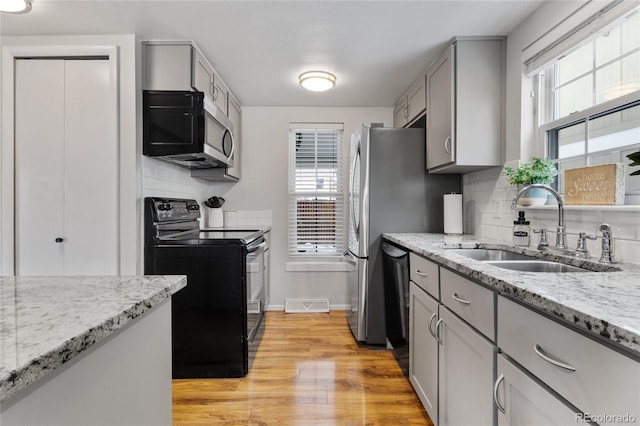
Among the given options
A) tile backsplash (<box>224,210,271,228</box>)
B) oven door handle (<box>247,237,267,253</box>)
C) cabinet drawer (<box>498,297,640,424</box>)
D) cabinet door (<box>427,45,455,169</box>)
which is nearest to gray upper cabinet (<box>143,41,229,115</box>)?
oven door handle (<box>247,237,267,253</box>)

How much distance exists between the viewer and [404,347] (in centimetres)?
206

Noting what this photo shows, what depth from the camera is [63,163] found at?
6.85 ft

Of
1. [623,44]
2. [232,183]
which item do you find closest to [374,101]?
[232,183]

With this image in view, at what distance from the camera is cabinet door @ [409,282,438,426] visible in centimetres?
155

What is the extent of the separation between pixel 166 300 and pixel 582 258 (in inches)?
62.5

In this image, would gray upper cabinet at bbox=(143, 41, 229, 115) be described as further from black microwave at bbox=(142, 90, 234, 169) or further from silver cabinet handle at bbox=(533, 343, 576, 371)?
silver cabinet handle at bbox=(533, 343, 576, 371)

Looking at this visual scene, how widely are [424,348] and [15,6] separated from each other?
9.21ft

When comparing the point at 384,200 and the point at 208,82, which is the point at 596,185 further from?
the point at 208,82

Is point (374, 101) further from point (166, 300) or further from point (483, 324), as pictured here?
point (166, 300)

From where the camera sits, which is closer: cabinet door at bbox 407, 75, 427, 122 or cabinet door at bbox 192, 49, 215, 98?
cabinet door at bbox 192, 49, 215, 98

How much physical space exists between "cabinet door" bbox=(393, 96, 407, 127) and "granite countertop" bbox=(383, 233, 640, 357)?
2.14 metres

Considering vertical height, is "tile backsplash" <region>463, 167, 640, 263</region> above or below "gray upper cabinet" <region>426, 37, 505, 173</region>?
below

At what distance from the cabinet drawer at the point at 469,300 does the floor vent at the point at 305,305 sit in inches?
85.4

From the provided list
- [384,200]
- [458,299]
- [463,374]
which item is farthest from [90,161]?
[463,374]
